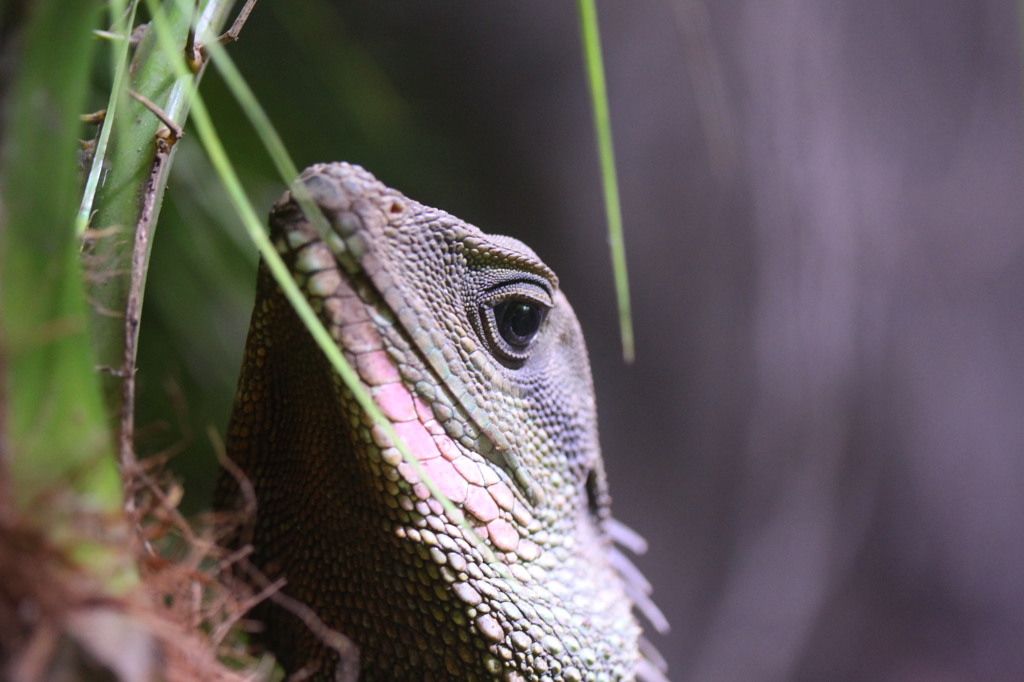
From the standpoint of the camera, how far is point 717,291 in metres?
4.40

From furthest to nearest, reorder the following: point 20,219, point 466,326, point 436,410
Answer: point 466,326 < point 436,410 < point 20,219

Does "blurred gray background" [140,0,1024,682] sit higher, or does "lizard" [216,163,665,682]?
"blurred gray background" [140,0,1024,682]

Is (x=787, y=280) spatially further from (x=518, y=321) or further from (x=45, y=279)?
(x=45, y=279)

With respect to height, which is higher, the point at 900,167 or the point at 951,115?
the point at 951,115

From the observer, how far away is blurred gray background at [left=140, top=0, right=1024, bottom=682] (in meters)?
3.92

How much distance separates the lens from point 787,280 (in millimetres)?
4344

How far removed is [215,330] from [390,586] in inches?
50.3

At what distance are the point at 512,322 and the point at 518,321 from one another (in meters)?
0.02

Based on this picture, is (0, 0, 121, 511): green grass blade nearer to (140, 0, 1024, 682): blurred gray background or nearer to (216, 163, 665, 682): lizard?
(216, 163, 665, 682): lizard

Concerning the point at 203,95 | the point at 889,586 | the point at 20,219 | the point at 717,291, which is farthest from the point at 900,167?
the point at 20,219

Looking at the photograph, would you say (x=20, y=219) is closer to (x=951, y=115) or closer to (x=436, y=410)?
(x=436, y=410)

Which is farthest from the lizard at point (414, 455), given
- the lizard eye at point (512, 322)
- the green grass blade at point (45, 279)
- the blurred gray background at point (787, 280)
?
the blurred gray background at point (787, 280)

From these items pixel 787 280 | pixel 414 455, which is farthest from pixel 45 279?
pixel 787 280

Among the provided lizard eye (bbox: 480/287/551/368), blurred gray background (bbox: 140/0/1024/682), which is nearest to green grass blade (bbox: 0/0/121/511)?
lizard eye (bbox: 480/287/551/368)
